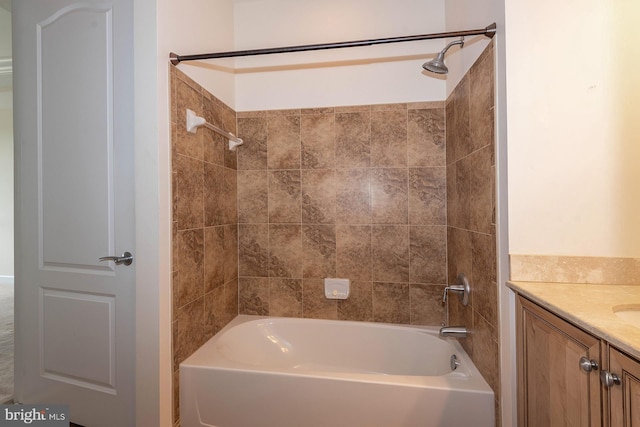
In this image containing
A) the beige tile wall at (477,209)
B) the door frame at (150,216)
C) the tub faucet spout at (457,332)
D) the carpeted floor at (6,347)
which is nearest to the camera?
the beige tile wall at (477,209)

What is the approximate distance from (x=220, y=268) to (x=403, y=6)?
7.26ft

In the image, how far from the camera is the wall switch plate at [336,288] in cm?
197

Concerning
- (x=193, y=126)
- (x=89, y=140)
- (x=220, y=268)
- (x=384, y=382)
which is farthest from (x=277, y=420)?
(x=89, y=140)

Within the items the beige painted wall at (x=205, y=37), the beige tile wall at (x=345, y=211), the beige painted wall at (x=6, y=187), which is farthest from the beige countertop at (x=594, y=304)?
the beige painted wall at (x=6, y=187)

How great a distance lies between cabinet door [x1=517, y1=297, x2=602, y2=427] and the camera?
68 cm

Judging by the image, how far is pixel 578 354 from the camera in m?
0.72

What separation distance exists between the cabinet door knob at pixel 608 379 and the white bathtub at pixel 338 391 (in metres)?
0.64

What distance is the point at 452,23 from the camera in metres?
1.74

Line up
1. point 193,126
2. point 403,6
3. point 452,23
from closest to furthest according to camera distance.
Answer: point 193,126
point 452,23
point 403,6

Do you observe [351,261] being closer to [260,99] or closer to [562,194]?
[562,194]

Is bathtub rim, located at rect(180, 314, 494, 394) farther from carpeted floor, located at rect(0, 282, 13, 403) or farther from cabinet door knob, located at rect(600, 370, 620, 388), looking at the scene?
carpeted floor, located at rect(0, 282, 13, 403)

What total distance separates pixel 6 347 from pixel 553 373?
3.56m

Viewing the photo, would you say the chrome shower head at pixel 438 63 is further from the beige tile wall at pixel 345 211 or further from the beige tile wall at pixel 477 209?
the beige tile wall at pixel 345 211

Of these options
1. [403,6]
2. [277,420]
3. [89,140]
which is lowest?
[277,420]
